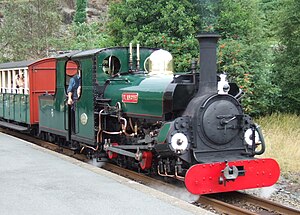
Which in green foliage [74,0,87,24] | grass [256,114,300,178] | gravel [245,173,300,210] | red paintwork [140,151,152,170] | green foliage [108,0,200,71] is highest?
green foliage [74,0,87,24]

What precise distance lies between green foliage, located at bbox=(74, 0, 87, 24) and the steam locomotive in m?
36.7

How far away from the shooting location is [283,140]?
41.6 ft

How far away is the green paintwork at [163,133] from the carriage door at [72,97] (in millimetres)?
3579

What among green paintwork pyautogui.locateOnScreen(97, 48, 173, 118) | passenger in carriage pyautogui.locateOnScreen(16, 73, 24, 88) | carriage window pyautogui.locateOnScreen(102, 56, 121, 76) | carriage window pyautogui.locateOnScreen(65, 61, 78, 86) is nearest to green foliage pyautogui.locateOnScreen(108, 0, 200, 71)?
passenger in carriage pyautogui.locateOnScreen(16, 73, 24, 88)

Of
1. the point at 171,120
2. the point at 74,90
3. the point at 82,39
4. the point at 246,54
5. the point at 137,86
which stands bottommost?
the point at 171,120

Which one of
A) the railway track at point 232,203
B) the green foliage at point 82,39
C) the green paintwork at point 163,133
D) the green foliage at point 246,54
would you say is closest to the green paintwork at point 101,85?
the green paintwork at point 163,133

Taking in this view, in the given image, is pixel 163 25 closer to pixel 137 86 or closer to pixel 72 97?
pixel 72 97

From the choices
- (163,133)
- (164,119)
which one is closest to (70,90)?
(164,119)

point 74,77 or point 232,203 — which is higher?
point 74,77

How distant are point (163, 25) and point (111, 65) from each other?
7478 millimetres

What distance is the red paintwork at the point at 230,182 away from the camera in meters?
6.82

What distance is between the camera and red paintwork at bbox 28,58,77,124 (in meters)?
14.6

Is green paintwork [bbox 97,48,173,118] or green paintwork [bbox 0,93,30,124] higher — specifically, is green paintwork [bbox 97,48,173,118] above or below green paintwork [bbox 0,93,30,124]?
above

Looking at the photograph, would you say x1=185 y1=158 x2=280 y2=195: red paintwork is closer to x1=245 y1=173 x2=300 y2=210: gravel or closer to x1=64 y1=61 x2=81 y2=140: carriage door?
x1=245 y1=173 x2=300 y2=210: gravel
